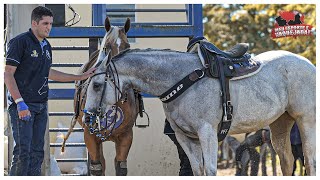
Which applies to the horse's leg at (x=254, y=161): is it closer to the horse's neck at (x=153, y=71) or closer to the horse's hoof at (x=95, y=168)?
the horse's hoof at (x=95, y=168)

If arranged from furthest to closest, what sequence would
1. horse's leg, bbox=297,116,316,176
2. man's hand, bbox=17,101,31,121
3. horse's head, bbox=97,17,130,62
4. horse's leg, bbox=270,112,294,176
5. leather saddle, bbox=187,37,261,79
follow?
horse's leg, bbox=270,112,294,176 < horse's head, bbox=97,17,130,62 < horse's leg, bbox=297,116,316,176 < leather saddle, bbox=187,37,261,79 < man's hand, bbox=17,101,31,121

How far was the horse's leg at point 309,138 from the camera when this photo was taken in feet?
25.2

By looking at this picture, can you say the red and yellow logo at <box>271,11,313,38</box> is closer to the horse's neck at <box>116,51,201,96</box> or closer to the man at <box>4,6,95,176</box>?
the horse's neck at <box>116,51,201,96</box>

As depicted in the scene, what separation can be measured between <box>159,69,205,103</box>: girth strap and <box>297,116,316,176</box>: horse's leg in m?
1.40

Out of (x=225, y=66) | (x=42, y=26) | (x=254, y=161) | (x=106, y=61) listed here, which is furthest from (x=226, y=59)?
(x=254, y=161)

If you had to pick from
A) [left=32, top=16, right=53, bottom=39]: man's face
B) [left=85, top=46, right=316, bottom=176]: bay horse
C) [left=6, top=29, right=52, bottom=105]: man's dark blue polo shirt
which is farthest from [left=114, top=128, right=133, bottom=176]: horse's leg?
[left=32, top=16, right=53, bottom=39]: man's face

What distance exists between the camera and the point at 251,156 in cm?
1209

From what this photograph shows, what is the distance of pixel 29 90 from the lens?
650 cm

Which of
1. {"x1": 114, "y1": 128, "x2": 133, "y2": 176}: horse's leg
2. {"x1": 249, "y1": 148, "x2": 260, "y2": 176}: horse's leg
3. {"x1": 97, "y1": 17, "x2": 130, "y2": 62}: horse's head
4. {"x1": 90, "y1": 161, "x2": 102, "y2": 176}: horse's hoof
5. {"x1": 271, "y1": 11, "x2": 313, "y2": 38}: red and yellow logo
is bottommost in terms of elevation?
{"x1": 249, "y1": 148, "x2": 260, "y2": 176}: horse's leg

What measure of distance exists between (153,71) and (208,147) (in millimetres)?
867

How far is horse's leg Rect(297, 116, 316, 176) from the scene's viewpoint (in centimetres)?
768

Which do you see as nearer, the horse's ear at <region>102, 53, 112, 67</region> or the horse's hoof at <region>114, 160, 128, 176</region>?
the horse's ear at <region>102, 53, 112, 67</region>

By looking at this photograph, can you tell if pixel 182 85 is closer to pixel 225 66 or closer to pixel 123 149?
pixel 225 66
